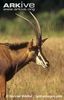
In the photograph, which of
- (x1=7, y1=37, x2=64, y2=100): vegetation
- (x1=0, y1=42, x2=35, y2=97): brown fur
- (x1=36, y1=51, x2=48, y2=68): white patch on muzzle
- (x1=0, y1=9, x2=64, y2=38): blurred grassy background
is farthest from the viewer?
(x1=0, y1=9, x2=64, y2=38): blurred grassy background

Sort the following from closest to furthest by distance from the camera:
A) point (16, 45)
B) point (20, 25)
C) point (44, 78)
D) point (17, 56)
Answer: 1. point (16, 45)
2. point (17, 56)
3. point (44, 78)
4. point (20, 25)

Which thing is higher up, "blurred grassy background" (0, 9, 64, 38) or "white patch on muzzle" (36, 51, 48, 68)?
"white patch on muzzle" (36, 51, 48, 68)

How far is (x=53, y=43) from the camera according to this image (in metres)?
14.4

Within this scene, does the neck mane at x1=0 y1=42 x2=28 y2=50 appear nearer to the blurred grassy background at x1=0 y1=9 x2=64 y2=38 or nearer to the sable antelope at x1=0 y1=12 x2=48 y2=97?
the sable antelope at x1=0 y1=12 x2=48 y2=97

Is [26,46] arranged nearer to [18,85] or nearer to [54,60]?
[18,85]

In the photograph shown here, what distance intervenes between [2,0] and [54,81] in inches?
95.5

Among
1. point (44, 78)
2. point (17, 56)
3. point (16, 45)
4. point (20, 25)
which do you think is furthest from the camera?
point (20, 25)

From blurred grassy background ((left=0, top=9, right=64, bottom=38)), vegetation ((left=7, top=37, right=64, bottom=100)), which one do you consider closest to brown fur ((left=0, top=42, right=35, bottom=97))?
vegetation ((left=7, top=37, right=64, bottom=100))

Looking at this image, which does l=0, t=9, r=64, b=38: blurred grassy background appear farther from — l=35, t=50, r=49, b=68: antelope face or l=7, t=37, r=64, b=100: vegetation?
l=35, t=50, r=49, b=68: antelope face

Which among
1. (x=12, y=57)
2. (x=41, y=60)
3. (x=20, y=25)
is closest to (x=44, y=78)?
(x=41, y=60)

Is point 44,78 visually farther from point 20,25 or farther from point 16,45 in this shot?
point 20,25

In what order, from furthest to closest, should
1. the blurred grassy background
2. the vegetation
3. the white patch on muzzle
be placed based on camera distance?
the blurred grassy background → the vegetation → the white patch on muzzle

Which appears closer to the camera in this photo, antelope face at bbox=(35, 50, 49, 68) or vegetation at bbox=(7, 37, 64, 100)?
antelope face at bbox=(35, 50, 49, 68)

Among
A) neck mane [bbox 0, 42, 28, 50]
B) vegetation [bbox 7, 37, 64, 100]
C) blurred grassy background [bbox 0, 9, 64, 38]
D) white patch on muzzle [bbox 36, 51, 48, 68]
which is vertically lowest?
blurred grassy background [bbox 0, 9, 64, 38]
